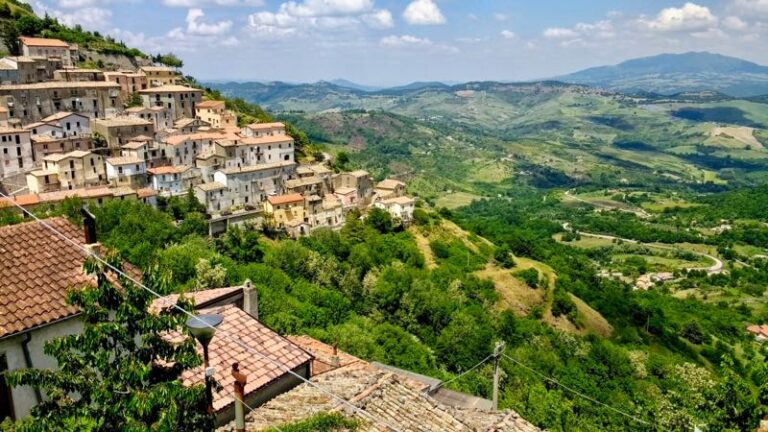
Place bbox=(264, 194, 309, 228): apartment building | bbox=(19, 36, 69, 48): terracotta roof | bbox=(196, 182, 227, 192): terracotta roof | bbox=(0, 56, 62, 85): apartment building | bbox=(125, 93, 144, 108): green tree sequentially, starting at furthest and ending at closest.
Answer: bbox=(125, 93, 144, 108): green tree, bbox=(19, 36, 69, 48): terracotta roof, bbox=(0, 56, 62, 85): apartment building, bbox=(264, 194, 309, 228): apartment building, bbox=(196, 182, 227, 192): terracotta roof

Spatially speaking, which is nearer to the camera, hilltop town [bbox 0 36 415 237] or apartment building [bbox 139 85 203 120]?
hilltop town [bbox 0 36 415 237]

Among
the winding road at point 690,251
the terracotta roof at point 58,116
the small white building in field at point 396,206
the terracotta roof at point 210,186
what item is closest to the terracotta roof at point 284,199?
the terracotta roof at point 210,186

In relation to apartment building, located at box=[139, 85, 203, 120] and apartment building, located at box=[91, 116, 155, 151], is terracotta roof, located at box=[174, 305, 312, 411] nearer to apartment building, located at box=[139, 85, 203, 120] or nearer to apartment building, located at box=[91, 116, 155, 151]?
apartment building, located at box=[91, 116, 155, 151]

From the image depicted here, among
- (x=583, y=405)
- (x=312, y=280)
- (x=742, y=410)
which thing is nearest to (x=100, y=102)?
(x=312, y=280)

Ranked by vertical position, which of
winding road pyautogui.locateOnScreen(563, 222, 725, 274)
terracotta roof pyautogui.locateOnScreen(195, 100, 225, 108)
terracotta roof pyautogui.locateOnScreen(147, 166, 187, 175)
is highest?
terracotta roof pyautogui.locateOnScreen(195, 100, 225, 108)

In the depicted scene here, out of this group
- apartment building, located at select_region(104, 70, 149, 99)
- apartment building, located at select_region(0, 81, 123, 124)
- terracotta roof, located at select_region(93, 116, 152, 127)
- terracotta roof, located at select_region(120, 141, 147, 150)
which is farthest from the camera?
apartment building, located at select_region(104, 70, 149, 99)

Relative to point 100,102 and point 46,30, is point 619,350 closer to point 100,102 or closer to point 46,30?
point 100,102

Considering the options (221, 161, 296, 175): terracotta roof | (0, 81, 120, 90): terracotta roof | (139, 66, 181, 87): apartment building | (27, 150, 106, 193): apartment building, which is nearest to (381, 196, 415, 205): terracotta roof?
(221, 161, 296, 175): terracotta roof
